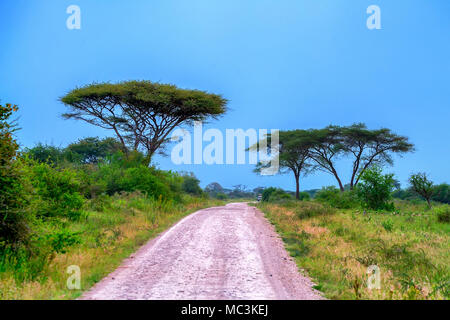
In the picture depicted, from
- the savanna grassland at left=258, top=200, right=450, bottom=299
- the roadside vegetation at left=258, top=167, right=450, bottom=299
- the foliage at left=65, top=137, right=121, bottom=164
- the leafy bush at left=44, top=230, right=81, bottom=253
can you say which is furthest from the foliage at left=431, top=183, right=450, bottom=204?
the leafy bush at left=44, top=230, right=81, bottom=253

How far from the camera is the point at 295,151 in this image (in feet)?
157

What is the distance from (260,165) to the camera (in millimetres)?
54594

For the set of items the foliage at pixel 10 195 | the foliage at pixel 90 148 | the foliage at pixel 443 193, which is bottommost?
the foliage at pixel 443 193

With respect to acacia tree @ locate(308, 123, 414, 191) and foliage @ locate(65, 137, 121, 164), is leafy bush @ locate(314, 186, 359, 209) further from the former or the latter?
foliage @ locate(65, 137, 121, 164)

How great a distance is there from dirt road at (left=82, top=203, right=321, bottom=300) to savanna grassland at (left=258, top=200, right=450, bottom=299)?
1.92 ft

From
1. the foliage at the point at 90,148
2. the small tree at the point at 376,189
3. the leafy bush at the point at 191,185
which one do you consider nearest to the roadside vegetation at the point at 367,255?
the small tree at the point at 376,189

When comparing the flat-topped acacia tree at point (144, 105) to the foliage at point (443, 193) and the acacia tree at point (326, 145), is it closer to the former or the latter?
the acacia tree at point (326, 145)

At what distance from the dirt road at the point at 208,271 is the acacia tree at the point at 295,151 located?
33.5 m

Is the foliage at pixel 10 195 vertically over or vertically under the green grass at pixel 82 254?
over

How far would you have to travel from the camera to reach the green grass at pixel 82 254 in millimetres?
6977

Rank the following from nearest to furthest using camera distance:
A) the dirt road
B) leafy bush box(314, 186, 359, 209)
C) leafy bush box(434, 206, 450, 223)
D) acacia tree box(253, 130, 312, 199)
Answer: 1. the dirt road
2. leafy bush box(434, 206, 450, 223)
3. leafy bush box(314, 186, 359, 209)
4. acacia tree box(253, 130, 312, 199)

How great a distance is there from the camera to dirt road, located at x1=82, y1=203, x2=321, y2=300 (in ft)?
22.8

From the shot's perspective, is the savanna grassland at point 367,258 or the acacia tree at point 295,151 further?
the acacia tree at point 295,151

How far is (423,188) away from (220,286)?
31008 millimetres
